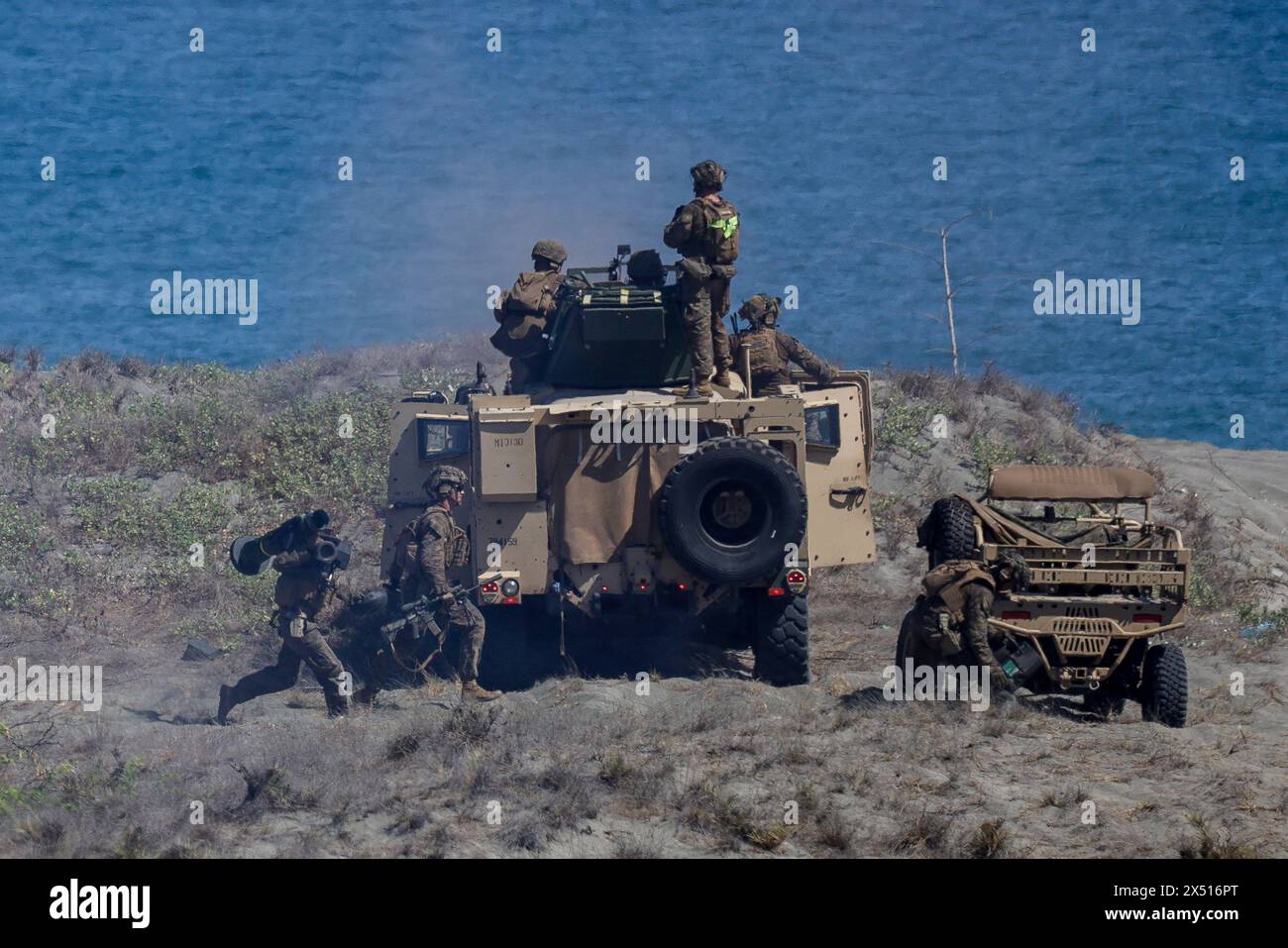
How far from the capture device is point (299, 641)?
1230 cm

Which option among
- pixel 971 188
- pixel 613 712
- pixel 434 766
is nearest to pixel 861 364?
pixel 971 188

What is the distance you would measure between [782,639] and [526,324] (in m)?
3.61

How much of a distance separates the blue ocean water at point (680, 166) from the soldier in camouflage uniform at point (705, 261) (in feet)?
45.4

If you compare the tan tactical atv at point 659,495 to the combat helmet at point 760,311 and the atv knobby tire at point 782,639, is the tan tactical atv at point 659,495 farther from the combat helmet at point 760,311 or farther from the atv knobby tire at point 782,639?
the combat helmet at point 760,311

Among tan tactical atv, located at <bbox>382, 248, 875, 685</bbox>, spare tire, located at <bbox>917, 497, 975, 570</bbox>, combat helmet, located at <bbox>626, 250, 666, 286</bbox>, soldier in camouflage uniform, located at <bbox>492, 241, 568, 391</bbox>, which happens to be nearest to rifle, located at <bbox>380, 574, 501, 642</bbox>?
tan tactical atv, located at <bbox>382, 248, 875, 685</bbox>

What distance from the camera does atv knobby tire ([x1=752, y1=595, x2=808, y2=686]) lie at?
507 inches

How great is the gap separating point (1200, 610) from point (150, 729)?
9301 mm

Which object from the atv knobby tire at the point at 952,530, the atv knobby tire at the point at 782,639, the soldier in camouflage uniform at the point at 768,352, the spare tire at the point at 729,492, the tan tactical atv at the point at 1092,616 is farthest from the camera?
the soldier in camouflage uniform at the point at 768,352

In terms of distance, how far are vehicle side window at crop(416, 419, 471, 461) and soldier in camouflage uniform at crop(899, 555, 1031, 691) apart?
427cm

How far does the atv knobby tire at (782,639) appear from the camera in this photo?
12867 mm

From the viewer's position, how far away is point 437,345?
24188mm

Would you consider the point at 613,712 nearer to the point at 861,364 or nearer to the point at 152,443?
the point at 152,443

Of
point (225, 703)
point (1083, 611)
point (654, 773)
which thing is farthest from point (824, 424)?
point (225, 703)

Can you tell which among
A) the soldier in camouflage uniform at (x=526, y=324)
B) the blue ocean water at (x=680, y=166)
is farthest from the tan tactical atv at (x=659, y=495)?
the blue ocean water at (x=680, y=166)
